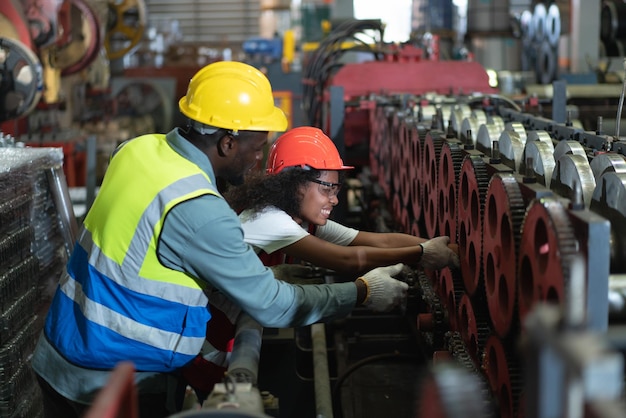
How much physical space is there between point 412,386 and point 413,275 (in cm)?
57

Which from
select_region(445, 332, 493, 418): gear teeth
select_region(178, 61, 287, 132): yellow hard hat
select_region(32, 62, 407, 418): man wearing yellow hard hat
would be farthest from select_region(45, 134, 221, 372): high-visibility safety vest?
select_region(445, 332, 493, 418): gear teeth

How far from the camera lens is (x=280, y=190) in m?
2.62

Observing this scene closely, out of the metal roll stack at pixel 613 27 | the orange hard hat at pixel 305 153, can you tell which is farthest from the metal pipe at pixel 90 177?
the metal roll stack at pixel 613 27

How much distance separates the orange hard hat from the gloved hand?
1.42 ft

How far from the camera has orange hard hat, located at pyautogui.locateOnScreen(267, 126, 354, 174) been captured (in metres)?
2.67

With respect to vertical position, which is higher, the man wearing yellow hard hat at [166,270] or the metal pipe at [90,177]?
the man wearing yellow hard hat at [166,270]

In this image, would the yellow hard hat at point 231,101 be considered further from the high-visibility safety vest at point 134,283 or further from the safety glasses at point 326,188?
the safety glasses at point 326,188

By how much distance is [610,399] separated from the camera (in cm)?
93

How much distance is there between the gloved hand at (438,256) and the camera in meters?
2.43

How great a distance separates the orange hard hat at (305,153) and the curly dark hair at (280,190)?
0.10 ft

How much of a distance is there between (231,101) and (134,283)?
1.83ft

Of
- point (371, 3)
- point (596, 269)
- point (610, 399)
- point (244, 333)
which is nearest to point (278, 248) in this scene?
point (244, 333)

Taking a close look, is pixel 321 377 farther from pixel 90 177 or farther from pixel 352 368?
pixel 90 177

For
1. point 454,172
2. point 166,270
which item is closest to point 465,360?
point 454,172
